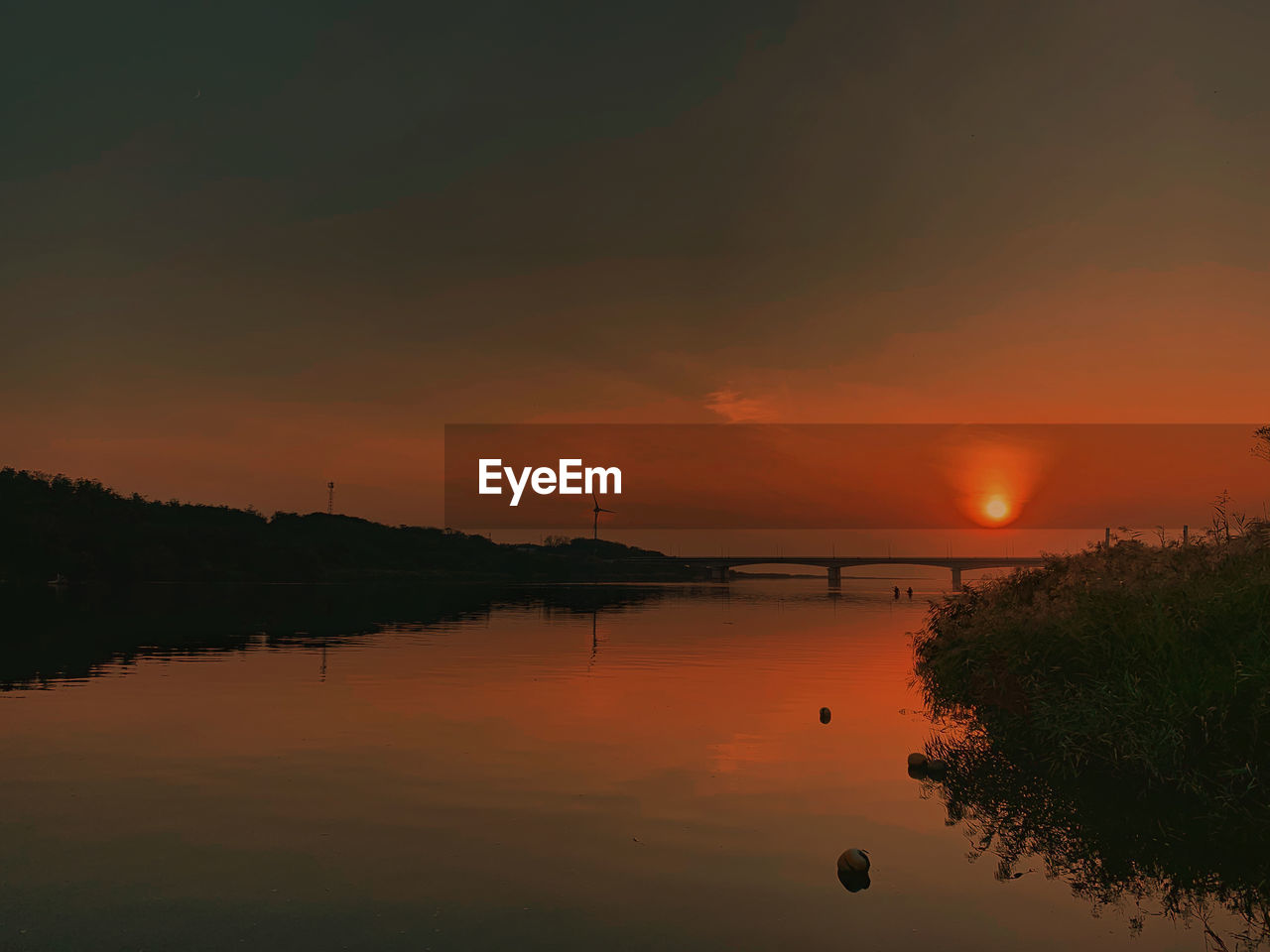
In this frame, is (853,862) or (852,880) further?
(853,862)

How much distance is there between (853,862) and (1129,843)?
23.2ft

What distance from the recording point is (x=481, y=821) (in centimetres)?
2064

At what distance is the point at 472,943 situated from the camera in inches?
551

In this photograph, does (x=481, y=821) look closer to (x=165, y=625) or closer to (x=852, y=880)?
(x=852, y=880)

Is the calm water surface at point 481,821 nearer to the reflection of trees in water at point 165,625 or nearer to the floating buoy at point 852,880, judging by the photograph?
the floating buoy at point 852,880

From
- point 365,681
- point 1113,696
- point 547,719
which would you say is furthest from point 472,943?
point 365,681

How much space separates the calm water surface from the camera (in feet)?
48.9

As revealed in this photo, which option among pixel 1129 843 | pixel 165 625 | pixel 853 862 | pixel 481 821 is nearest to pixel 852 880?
pixel 853 862

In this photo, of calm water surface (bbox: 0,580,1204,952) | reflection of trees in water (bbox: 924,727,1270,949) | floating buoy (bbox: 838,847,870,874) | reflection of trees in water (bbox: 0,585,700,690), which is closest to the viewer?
calm water surface (bbox: 0,580,1204,952)

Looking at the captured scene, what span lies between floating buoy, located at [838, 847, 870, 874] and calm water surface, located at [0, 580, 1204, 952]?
395 millimetres

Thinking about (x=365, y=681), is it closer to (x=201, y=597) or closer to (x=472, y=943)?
(x=472, y=943)

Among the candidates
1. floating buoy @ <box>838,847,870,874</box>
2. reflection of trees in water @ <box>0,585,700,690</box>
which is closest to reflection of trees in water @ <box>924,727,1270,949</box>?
floating buoy @ <box>838,847,870,874</box>

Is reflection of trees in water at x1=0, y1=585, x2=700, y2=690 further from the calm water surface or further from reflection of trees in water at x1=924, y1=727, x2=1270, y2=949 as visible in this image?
reflection of trees in water at x1=924, y1=727, x2=1270, y2=949

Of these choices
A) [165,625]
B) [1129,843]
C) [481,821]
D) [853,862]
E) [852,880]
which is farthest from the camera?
[165,625]
